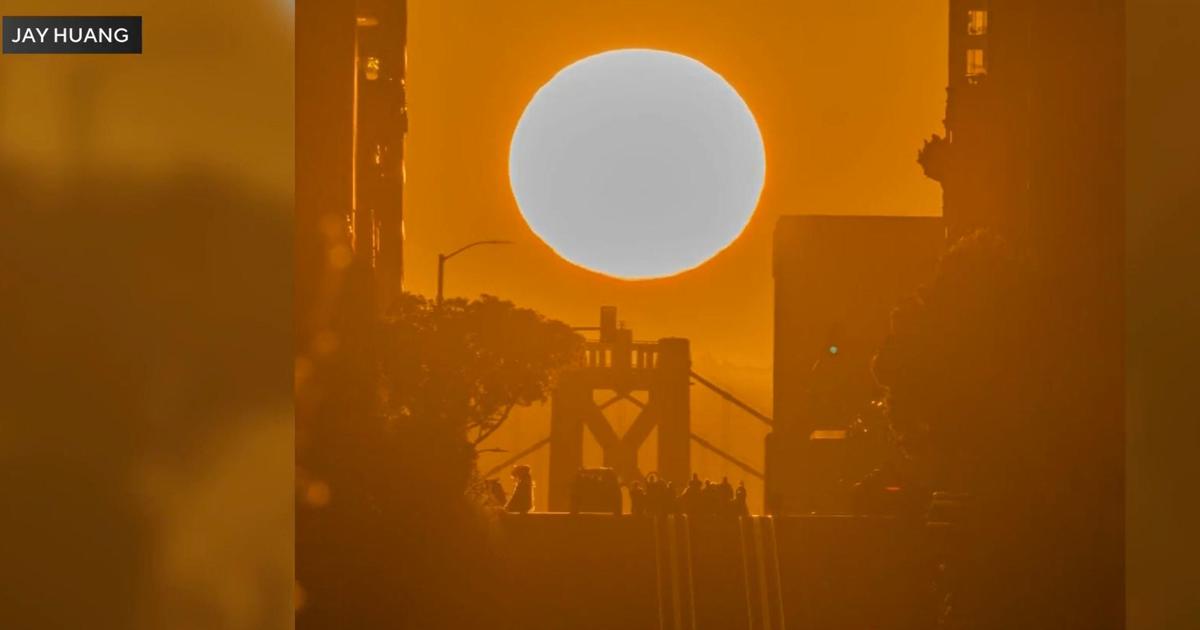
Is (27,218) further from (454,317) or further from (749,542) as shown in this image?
(454,317)

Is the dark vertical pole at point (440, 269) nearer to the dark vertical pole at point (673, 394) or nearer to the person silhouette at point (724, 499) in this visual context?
the person silhouette at point (724, 499)

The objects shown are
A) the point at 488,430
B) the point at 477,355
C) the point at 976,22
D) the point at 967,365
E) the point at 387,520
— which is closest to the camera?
the point at 387,520

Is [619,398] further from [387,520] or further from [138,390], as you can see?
[138,390]

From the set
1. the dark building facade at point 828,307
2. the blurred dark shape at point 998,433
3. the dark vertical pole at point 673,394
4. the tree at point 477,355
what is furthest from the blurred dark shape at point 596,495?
the dark vertical pole at point 673,394

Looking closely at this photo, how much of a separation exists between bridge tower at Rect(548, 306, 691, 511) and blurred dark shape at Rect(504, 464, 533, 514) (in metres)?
47.5

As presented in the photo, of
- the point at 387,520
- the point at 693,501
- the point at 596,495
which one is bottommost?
the point at 596,495

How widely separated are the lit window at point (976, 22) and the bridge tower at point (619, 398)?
1404 inches

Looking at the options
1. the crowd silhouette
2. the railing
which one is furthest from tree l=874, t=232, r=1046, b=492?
the railing

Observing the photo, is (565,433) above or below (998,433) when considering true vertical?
below

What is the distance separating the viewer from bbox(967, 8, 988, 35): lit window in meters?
Result: 74.1

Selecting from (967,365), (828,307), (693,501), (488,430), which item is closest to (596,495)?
(693,501)

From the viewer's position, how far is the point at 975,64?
71.8 m

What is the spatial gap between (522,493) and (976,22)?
121ft

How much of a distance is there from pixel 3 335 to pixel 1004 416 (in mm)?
28332
